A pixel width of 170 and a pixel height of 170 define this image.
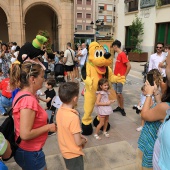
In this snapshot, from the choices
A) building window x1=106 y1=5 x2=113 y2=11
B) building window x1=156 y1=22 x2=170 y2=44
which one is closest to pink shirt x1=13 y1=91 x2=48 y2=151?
building window x1=156 y1=22 x2=170 y2=44

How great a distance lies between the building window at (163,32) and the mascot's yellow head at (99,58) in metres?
12.1

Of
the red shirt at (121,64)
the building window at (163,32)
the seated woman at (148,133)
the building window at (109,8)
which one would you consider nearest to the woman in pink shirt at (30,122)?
the seated woman at (148,133)

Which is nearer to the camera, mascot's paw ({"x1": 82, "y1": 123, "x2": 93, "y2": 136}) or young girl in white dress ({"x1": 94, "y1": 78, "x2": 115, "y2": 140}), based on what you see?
young girl in white dress ({"x1": 94, "y1": 78, "x2": 115, "y2": 140})

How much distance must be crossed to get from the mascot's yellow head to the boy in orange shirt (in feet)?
5.10

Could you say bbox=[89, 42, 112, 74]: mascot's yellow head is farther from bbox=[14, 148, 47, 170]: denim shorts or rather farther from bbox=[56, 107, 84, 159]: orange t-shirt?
bbox=[14, 148, 47, 170]: denim shorts

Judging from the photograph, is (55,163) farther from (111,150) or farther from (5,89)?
(5,89)

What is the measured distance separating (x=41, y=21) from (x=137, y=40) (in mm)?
10883

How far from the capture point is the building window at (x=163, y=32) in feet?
45.9

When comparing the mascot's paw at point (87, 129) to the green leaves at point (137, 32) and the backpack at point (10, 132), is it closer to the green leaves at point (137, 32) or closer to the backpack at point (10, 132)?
the backpack at point (10, 132)

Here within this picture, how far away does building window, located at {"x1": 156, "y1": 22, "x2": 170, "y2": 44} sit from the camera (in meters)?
14.0

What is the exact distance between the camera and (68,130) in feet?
6.15

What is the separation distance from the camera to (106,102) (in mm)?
3439

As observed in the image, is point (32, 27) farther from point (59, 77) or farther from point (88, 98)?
point (88, 98)

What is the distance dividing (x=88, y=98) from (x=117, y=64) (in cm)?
152
